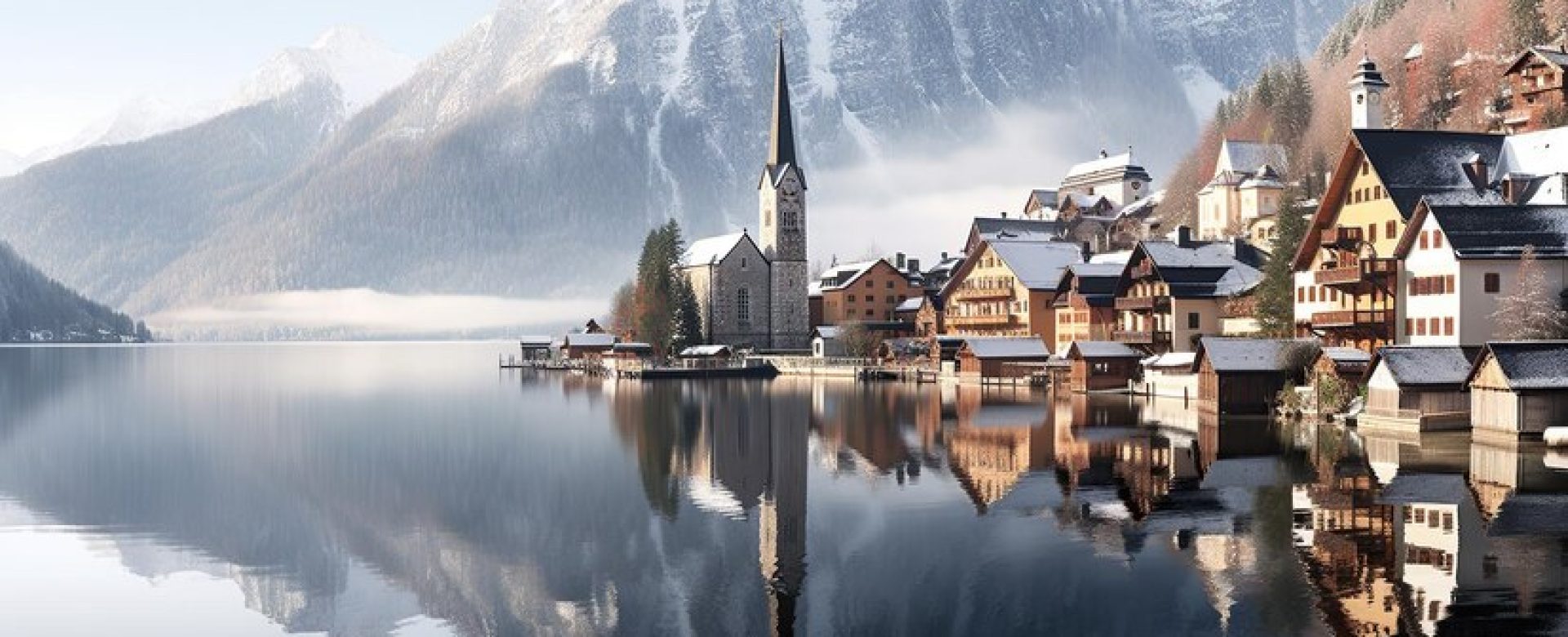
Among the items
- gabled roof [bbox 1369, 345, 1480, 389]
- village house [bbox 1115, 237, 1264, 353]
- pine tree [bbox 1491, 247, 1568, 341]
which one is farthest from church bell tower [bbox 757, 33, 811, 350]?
gabled roof [bbox 1369, 345, 1480, 389]

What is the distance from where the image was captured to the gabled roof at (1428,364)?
55844mm

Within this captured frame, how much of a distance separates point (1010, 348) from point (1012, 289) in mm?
10809

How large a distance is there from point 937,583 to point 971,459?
A: 2100cm

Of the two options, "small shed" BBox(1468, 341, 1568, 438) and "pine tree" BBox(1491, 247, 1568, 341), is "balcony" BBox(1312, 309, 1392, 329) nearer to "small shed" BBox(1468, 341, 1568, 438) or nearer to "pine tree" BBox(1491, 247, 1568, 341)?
"pine tree" BBox(1491, 247, 1568, 341)

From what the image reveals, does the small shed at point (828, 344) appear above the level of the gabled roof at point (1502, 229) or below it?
below

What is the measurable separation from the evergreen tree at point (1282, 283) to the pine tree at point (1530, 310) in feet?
52.5

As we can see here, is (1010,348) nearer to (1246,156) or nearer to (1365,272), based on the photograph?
(1246,156)

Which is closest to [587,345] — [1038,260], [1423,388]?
Result: [1038,260]

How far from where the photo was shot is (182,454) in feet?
204

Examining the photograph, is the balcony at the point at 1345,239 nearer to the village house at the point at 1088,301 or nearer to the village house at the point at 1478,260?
the village house at the point at 1478,260

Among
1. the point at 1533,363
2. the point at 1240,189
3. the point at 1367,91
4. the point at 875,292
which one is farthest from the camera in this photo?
Answer: the point at 875,292

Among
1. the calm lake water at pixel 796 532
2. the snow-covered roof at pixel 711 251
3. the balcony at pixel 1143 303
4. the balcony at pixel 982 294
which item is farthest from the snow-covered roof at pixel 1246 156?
the calm lake water at pixel 796 532

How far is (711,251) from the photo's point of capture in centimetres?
16538

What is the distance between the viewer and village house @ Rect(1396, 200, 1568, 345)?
196 feet
